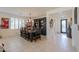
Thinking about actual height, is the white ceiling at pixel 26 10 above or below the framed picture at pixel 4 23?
above

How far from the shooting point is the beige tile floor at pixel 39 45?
2066mm

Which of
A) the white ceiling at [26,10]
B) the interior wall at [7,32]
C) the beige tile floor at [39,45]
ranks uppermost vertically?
the white ceiling at [26,10]

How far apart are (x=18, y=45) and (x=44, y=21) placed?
2.63ft

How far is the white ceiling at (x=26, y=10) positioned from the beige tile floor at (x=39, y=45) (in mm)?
541

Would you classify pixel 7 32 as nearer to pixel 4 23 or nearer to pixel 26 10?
pixel 4 23

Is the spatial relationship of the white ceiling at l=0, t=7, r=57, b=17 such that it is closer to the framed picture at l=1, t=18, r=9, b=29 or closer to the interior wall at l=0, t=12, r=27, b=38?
the interior wall at l=0, t=12, r=27, b=38

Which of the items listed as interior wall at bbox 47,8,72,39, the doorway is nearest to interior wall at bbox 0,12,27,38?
interior wall at bbox 47,8,72,39

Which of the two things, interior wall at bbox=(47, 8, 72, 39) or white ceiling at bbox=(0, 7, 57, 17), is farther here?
interior wall at bbox=(47, 8, 72, 39)

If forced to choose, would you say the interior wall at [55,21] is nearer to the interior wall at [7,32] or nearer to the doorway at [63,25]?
the doorway at [63,25]

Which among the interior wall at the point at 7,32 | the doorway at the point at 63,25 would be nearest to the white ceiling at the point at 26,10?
the interior wall at the point at 7,32

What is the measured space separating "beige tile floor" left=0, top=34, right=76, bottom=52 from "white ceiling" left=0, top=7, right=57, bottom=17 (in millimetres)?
541

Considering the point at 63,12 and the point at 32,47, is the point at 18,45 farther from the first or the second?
the point at 63,12

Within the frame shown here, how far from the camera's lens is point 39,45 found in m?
2.12

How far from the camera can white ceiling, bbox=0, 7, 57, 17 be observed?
205 cm
